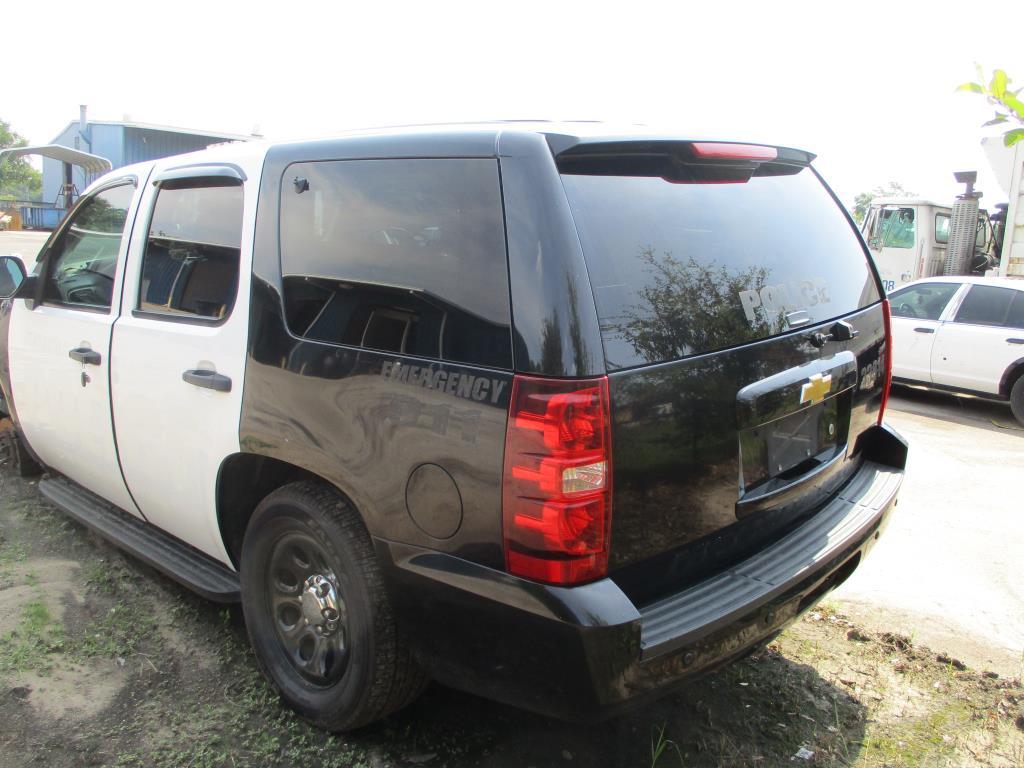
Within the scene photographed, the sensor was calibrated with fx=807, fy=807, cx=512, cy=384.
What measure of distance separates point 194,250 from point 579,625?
6.94 feet

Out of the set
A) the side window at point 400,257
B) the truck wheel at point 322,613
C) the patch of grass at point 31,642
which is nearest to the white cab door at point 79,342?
the patch of grass at point 31,642

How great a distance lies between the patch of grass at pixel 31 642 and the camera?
308 centimetres

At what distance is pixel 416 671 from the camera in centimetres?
249

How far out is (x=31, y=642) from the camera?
10.6 ft

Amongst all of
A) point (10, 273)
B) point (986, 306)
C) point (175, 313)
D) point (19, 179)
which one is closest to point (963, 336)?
point (986, 306)

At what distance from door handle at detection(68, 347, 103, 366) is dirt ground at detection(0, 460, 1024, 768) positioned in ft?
3.53

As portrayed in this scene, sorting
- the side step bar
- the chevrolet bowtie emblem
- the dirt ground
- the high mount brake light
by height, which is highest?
the high mount brake light

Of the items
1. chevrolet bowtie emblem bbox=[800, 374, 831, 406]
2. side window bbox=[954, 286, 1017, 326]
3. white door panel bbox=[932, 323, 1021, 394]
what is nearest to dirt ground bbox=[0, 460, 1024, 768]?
chevrolet bowtie emblem bbox=[800, 374, 831, 406]

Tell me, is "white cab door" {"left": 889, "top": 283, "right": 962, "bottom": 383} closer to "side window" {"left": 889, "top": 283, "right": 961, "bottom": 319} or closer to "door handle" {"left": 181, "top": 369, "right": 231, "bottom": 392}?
"side window" {"left": 889, "top": 283, "right": 961, "bottom": 319}

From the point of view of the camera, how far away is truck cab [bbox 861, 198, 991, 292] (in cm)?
1395

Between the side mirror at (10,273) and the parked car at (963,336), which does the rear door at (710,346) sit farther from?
the parked car at (963,336)

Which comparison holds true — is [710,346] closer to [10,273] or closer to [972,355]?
[10,273]

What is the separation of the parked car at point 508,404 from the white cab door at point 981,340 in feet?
20.2

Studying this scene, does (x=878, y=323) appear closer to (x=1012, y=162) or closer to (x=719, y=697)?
(x=719, y=697)
